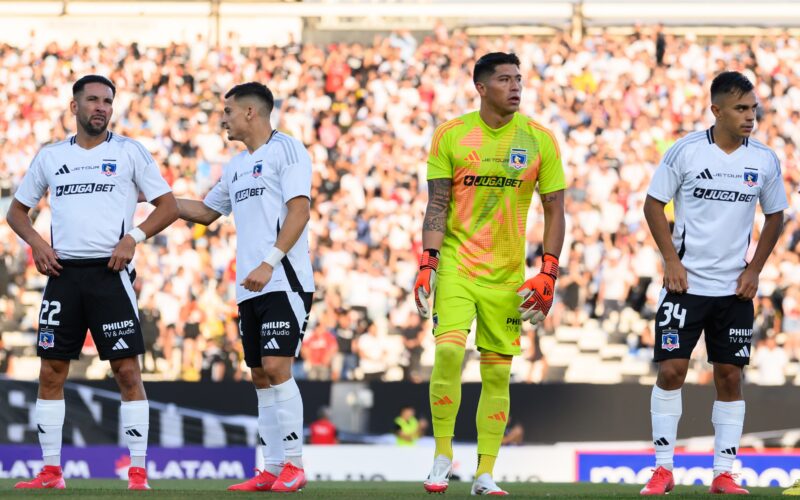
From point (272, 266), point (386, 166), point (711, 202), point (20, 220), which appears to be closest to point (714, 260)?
point (711, 202)

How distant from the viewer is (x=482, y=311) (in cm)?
765

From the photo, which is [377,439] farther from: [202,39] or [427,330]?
[202,39]

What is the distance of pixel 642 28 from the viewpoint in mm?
23406

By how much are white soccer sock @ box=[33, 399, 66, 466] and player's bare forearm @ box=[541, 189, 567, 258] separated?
3.42 m

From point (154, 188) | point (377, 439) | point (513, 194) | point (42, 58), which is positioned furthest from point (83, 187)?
point (42, 58)

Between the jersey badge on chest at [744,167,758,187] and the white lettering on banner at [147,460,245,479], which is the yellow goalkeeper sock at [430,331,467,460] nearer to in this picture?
the jersey badge on chest at [744,167,758,187]

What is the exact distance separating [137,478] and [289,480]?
0.98 m

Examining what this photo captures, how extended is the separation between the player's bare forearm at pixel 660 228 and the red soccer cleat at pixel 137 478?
360 cm

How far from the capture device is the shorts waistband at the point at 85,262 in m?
8.10

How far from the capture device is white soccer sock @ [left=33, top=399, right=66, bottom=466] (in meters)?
8.13

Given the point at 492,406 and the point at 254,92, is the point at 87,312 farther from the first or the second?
the point at 492,406

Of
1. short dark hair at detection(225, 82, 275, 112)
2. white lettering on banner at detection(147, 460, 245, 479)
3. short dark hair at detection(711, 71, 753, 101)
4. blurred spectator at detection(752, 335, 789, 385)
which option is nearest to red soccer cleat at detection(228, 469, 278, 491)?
short dark hair at detection(225, 82, 275, 112)

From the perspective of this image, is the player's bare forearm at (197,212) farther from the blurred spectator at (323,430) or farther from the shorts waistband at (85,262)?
the blurred spectator at (323,430)

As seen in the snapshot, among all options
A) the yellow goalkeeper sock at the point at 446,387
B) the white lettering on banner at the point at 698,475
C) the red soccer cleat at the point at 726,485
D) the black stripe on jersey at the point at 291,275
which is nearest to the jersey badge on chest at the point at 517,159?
the yellow goalkeeper sock at the point at 446,387
